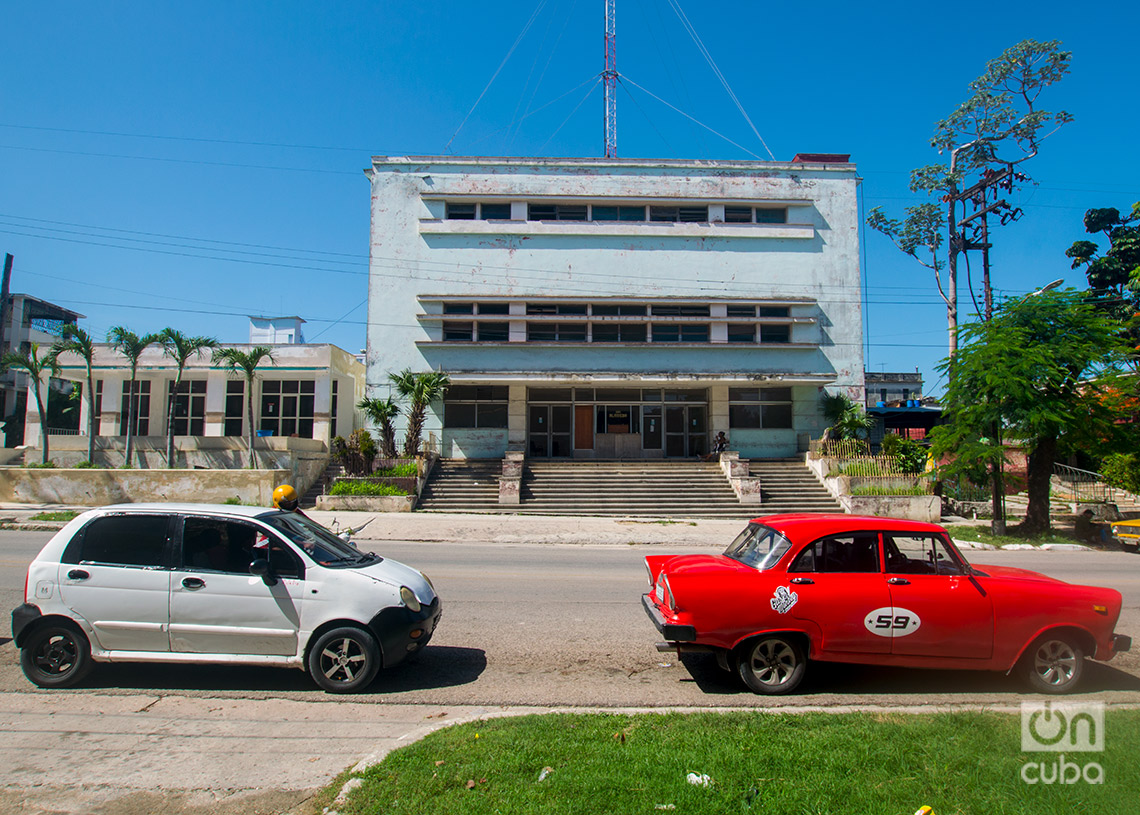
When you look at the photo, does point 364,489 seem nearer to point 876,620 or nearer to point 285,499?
point 285,499

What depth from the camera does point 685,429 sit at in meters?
31.5

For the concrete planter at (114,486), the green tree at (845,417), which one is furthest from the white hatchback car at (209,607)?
the green tree at (845,417)

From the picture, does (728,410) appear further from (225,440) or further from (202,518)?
(202,518)

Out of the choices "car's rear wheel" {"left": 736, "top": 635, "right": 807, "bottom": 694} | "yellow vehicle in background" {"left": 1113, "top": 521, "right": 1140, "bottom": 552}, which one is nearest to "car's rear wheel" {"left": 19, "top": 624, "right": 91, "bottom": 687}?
"car's rear wheel" {"left": 736, "top": 635, "right": 807, "bottom": 694}

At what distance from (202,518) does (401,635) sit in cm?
220

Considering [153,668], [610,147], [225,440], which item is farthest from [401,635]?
[610,147]

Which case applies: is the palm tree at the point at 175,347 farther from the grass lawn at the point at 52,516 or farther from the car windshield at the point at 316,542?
the car windshield at the point at 316,542

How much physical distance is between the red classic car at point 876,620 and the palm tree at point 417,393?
2196 cm

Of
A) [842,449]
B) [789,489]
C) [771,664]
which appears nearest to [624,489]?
[789,489]

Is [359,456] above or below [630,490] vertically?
above

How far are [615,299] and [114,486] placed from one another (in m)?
20.3

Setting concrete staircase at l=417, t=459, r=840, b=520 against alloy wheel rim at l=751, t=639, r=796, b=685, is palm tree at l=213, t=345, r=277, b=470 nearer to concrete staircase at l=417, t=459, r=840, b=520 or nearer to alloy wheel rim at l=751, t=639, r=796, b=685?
concrete staircase at l=417, t=459, r=840, b=520

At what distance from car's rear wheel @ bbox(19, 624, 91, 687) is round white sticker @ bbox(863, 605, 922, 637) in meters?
7.11

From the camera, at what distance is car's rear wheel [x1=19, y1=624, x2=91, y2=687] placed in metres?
6.14
